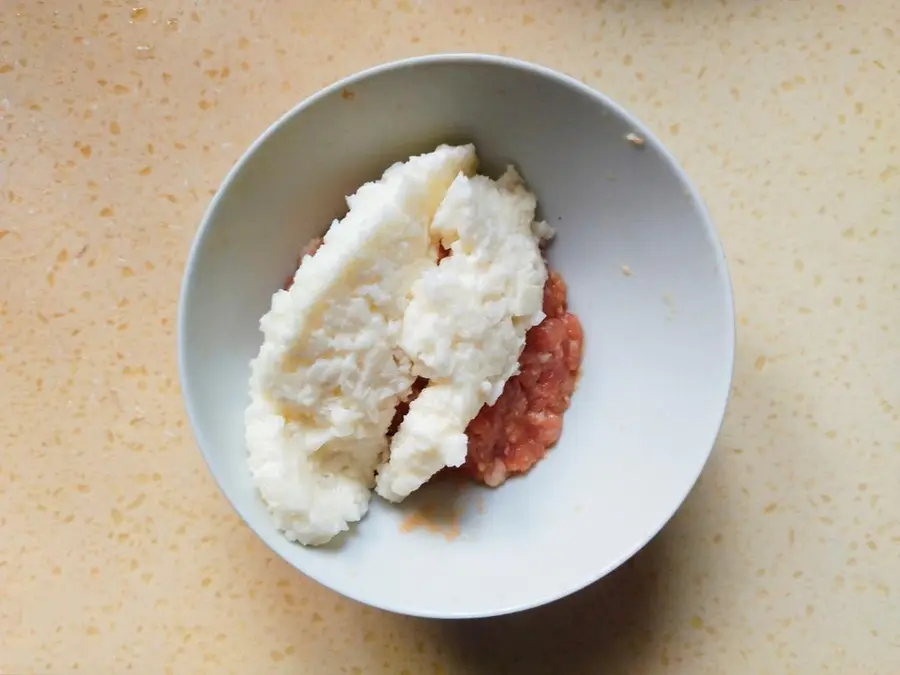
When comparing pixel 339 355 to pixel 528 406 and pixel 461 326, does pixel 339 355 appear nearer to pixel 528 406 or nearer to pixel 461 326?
pixel 461 326

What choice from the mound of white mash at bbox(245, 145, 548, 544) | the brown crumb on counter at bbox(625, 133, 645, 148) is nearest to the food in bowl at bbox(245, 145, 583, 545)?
the mound of white mash at bbox(245, 145, 548, 544)

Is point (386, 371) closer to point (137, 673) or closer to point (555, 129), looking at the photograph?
point (555, 129)

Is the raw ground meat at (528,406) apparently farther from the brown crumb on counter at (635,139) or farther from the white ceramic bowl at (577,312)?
the brown crumb on counter at (635,139)

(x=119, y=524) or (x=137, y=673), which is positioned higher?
(x=119, y=524)

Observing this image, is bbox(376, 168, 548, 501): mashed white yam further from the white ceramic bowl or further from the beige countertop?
the beige countertop

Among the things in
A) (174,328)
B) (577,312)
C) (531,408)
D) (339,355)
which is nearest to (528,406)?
(531,408)

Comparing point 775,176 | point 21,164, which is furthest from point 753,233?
point 21,164

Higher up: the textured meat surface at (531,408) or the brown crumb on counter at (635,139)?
the brown crumb on counter at (635,139)

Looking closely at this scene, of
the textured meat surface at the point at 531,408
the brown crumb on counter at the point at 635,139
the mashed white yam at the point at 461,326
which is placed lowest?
the textured meat surface at the point at 531,408

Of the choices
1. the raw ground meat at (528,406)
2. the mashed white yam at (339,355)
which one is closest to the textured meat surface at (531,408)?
the raw ground meat at (528,406)
